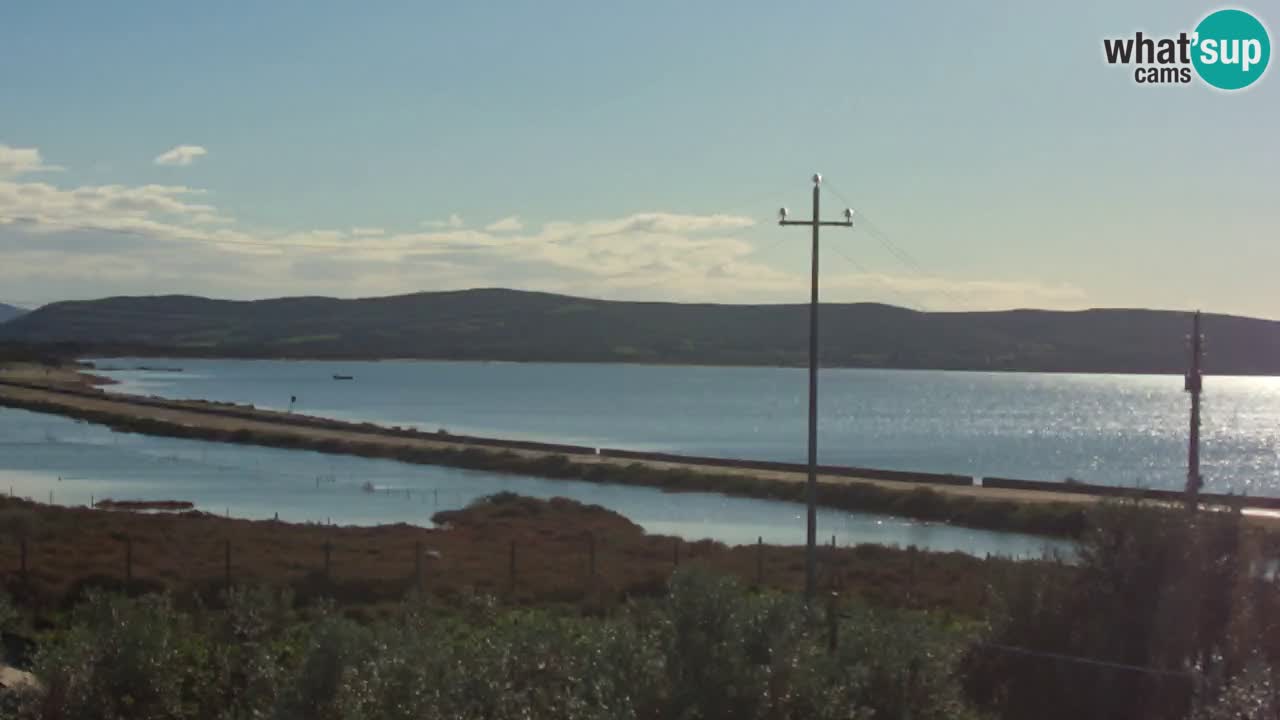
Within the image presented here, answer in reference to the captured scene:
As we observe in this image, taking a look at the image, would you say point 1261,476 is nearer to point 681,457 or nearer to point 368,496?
point 681,457

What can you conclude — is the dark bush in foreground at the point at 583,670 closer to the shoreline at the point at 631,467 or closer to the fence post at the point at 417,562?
the fence post at the point at 417,562

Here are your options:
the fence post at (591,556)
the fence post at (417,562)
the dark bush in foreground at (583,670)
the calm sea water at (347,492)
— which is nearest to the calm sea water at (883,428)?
the calm sea water at (347,492)

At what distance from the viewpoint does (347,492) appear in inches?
2499

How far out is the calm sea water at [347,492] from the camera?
5169cm

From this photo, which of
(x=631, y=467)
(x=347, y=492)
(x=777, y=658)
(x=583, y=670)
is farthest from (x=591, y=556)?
(x=631, y=467)

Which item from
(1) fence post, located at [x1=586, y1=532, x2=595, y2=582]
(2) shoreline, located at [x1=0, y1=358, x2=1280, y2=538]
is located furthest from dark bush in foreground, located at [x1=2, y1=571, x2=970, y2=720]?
(2) shoreline, located at [x1=0, y1=358, x2=1280, y2=538]

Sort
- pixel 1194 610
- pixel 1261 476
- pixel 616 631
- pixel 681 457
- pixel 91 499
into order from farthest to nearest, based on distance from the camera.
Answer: pixel 1261 476, pixel 681 457, pixel 91 499, pixel 1194 610, pixel 616 631

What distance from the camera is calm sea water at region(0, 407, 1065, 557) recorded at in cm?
5169

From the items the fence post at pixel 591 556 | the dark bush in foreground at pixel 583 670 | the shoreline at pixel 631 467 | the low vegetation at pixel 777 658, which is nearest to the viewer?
the dark bush in foreground at pixel 583 670

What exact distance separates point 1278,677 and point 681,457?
7289 cm

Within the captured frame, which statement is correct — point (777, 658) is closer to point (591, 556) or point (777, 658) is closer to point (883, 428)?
point (591, 556)

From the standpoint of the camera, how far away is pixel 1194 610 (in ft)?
43.0

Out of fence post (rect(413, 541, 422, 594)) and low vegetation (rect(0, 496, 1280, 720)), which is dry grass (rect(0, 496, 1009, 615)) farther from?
low vegetation (rect(0, 496, 1280, 720))

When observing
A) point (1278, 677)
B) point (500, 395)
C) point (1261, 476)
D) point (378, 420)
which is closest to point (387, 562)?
point (1278, 677)
